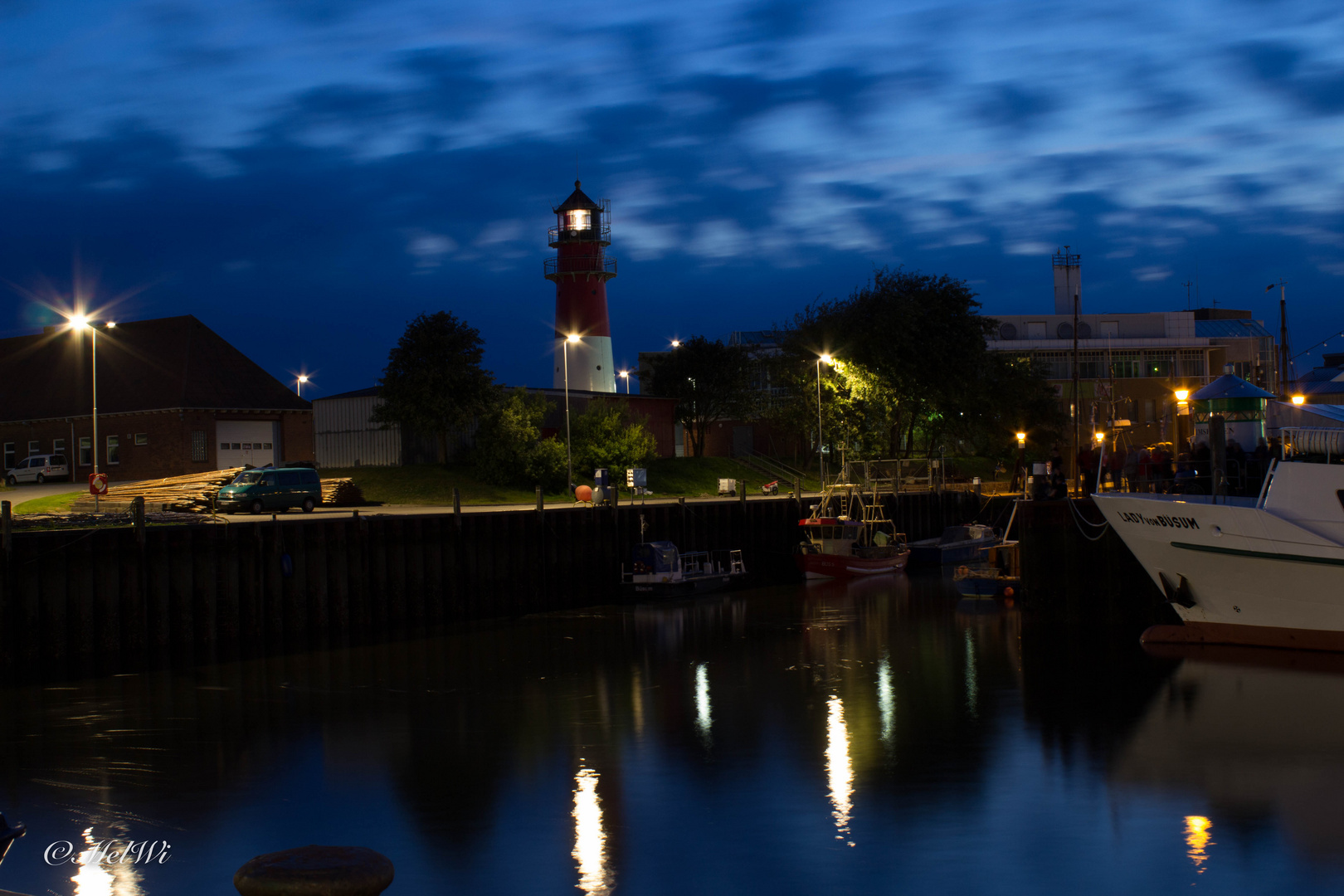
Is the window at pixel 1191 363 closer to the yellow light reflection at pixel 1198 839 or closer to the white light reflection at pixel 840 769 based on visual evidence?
the white light reflection at pixel 840 769

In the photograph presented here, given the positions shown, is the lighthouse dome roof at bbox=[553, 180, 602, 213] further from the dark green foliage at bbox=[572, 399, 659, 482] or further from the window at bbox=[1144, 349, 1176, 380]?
the window at bbox=[1144, 349, 1176, 380]

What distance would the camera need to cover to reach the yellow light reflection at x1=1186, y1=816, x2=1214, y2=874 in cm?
1346

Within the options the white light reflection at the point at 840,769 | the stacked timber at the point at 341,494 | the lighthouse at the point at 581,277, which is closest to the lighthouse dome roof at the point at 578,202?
the lighthouse at the point at 581,277

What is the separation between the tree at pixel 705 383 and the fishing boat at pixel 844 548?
28664mm

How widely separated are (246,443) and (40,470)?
9.25 metres

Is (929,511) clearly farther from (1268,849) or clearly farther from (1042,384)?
(1268,849)

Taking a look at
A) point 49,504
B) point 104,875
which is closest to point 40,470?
point 49,504

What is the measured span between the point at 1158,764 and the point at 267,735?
47.4 ft

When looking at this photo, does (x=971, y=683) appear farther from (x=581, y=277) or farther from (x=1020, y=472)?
(x=581, y=277)

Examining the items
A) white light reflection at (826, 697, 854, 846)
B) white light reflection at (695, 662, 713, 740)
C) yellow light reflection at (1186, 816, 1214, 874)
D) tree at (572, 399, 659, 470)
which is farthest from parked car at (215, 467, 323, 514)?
yellow light reflection at (1186, 816, 1214, 874)

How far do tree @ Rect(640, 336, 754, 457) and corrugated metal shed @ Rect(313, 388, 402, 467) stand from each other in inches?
915

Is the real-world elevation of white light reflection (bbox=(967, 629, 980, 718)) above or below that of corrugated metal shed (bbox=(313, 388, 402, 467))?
below

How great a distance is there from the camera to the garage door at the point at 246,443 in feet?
189

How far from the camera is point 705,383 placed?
79.8 metres
